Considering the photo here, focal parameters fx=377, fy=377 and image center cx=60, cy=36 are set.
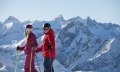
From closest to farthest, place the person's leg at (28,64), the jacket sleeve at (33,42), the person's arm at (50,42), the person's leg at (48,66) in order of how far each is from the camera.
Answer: the person's leg at (48,66), the person's arm at (50,42), the jacket sleeve at (33,42), the person's leg at (28,64)

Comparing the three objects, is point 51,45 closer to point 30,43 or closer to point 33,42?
point 33,42

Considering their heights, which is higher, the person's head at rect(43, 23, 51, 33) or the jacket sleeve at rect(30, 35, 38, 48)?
the person's head at rect(43, 23, 51, 33)

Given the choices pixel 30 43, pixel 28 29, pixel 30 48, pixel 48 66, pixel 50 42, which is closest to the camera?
pixel 48 66

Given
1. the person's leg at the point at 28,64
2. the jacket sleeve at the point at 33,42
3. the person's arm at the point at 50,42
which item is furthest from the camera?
the person's leg at the point at 28,64

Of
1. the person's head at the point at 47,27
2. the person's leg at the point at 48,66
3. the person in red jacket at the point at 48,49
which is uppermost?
the person's head at the point at 47,27

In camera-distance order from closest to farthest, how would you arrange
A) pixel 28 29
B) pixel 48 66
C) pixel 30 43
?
pixel 48 66 → pixel 28 29 → pixel 30 43

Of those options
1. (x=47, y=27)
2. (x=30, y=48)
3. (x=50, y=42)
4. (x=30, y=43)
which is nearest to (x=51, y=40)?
(x=50, y=42)

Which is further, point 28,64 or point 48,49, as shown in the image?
point 28,64

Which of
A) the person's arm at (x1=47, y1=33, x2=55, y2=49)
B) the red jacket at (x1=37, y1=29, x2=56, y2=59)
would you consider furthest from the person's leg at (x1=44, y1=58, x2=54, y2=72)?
the person's arm at (x1=47, y1=33, x2=55, y2=49)

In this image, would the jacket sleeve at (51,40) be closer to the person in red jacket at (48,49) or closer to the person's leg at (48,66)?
the person in red jacket at (48,49)

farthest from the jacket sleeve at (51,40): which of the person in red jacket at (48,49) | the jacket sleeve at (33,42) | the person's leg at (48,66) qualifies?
the jacket sleeve at (33,42)

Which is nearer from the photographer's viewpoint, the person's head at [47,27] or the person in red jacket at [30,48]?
the person's head at [47,27]

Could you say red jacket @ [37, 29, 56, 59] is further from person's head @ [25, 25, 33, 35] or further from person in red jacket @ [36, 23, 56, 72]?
person's head @ [25, 25, 33, 35]

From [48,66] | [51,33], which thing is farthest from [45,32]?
[48,66]
